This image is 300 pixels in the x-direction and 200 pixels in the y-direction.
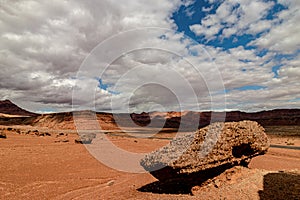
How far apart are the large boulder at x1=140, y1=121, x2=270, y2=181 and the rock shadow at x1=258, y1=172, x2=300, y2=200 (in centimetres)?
97

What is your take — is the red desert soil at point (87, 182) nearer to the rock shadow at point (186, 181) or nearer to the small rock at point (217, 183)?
the small rock at point (217, 183)

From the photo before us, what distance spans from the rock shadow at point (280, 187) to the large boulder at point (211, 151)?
0.97 m

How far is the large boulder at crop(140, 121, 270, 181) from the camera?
23.3 ft

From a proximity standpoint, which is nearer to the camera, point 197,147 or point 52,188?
point 197,147

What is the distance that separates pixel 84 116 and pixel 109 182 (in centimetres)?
9757

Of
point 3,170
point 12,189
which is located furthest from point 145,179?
point 3,170

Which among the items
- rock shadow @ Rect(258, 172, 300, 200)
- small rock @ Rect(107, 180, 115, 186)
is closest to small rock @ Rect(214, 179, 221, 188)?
rock shadow @ Rect(258, 172, 300, 200)

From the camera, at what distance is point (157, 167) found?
7637mm

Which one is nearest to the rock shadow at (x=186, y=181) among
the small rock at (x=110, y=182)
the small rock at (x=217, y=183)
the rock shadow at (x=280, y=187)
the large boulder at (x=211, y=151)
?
the large boulder at (x=211, y=151)

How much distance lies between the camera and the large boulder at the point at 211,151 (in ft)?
23.3

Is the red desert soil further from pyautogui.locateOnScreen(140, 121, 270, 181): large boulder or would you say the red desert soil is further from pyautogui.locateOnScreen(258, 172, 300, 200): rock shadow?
pyautogui.locateOnScreen(140, 121, 270, 181): large boulder

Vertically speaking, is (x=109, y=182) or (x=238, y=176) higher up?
(x=238, y=176)

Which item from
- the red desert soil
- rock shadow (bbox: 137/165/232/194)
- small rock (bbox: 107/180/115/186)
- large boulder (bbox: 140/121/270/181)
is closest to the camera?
the red desert soil

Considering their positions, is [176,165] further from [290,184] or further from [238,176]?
[290,184]
